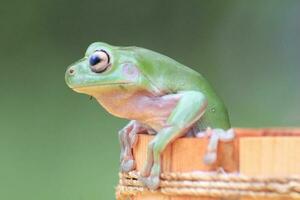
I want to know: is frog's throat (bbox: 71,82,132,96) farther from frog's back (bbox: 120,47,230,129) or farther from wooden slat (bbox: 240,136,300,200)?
wooden slat (bbox: 240,136,300,200)

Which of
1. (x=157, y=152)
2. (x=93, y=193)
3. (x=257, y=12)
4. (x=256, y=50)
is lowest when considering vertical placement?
(x=93, y=193)

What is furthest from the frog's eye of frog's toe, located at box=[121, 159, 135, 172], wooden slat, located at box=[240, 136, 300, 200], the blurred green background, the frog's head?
the blurred green background

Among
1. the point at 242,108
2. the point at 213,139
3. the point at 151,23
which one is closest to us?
the point at 213,139

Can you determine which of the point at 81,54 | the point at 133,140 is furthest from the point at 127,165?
the point at 81,54

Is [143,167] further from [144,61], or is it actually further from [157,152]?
[144,61]

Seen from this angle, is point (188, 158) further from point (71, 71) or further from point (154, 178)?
point (71, 71)

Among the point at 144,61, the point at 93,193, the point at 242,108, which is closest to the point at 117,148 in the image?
the point at 93,193

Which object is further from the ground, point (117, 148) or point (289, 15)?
point (289, 15)
